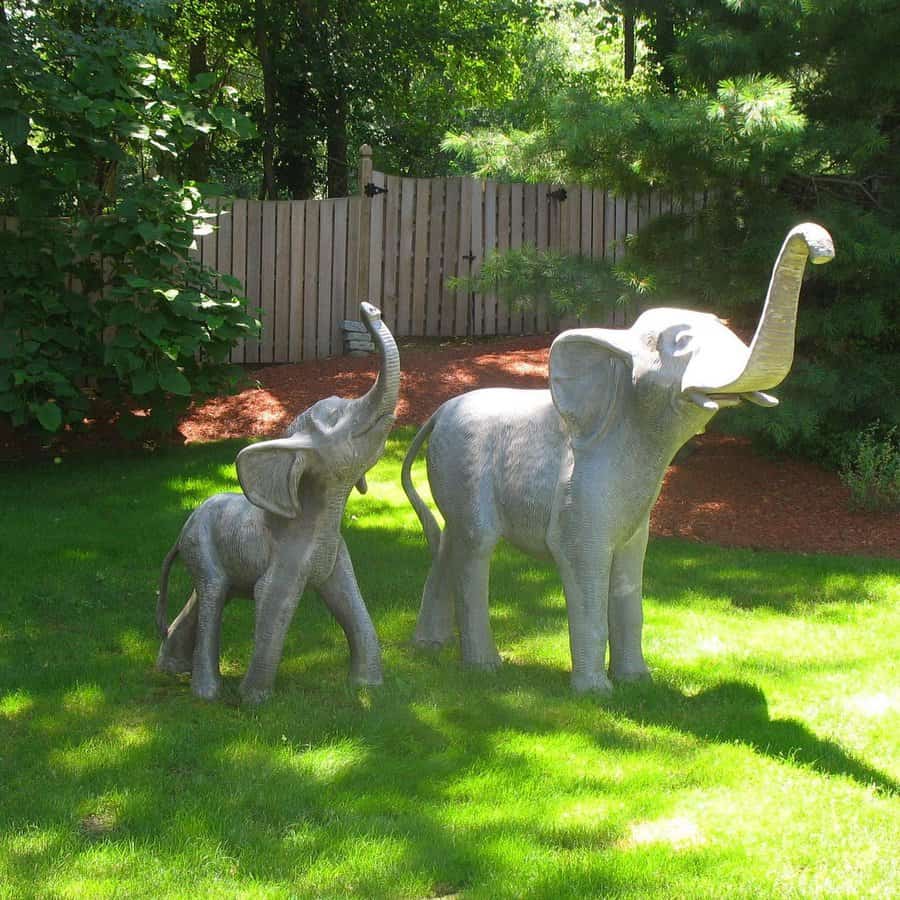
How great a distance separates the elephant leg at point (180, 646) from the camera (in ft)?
16.9

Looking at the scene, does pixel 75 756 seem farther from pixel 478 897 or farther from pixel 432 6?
pixel 432 6

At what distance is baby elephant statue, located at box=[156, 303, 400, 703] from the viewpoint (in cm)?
461

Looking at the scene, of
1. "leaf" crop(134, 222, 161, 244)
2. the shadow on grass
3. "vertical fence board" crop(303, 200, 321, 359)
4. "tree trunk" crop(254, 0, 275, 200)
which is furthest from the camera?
"tree trunk" crop(254, 0, 275, 200)

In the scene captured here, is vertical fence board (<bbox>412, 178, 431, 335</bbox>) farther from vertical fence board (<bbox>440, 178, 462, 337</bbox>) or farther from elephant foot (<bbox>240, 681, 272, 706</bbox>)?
elephant foot (<bbox>240, 681, 272, 706</bbox>)

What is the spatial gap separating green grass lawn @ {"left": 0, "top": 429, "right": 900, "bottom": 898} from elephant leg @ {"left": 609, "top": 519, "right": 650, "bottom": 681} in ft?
0.56

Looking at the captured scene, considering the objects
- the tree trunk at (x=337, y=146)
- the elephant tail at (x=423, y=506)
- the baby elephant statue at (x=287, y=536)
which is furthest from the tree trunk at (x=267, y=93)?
the baby elephant statue at (x=287, y=536)

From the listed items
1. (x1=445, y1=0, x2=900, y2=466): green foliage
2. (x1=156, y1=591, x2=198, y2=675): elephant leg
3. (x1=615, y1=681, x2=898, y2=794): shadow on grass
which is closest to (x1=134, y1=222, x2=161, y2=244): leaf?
(x1=445, y1=0, x2=900, y2=466): green foliage

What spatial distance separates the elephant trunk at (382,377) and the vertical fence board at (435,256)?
984 centimetres

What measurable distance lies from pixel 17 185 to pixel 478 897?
24.6 feet

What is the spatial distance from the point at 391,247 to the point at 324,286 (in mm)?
1221

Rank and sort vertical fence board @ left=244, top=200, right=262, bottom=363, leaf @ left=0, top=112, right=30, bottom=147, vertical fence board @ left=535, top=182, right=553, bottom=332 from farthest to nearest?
vertical fence board @ left=535, top=182, right=553, bottom=332, vertical fence board @ left=244, top=200, right=262, bottom=363, leaf @ left=0, top=112, right=30, bottom=147

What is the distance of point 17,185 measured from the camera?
9.05 m

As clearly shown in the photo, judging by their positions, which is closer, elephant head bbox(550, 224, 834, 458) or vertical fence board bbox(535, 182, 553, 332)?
elephant head bbox(550, 224, 834, 458)

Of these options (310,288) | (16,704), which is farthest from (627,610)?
(310,288)
